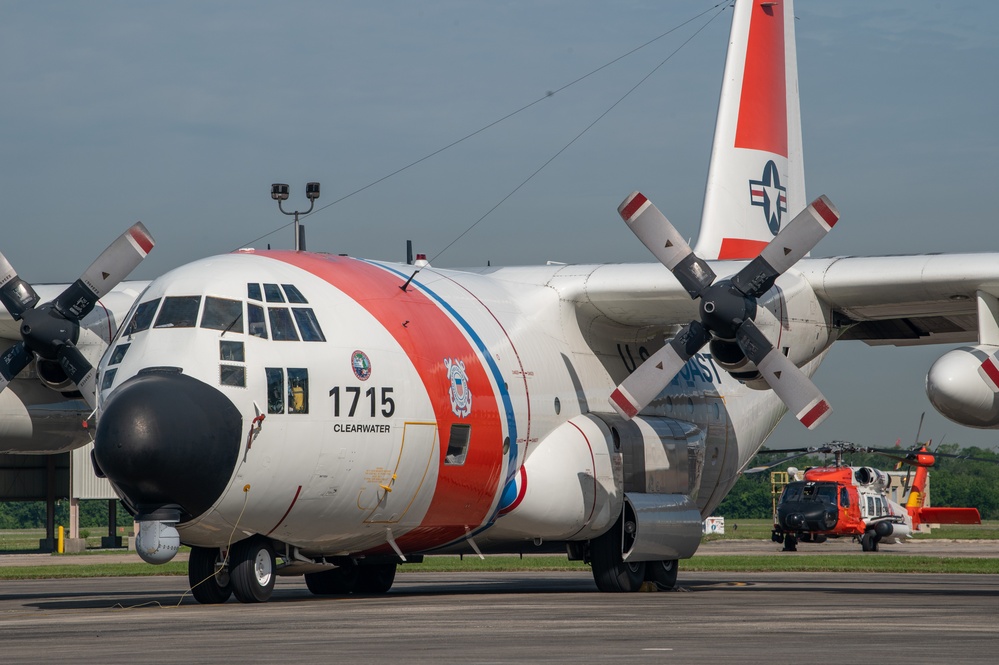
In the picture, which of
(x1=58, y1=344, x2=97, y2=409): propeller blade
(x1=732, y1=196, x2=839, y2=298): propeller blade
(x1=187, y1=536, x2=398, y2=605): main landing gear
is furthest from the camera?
(x1=732, y1=196, x2=839, y2=298): propeller blade

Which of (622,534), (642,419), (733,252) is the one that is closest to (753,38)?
(733,252)

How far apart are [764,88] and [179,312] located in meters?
13.0

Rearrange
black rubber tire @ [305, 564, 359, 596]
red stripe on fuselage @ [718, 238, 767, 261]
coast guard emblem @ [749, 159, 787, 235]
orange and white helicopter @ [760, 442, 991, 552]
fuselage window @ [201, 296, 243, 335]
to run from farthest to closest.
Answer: orange and white helicopter @ [760, 442, 991, 552] < coast guard emblem @ [749, 159, 787, 235] < red stripe on fuselage @ [718, 238, 767, 261] < black rubber tire @ [305, 564, 359, 596] < fuselage window @ [201, 296, 243, 335]

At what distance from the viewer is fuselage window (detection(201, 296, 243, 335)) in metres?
13.6

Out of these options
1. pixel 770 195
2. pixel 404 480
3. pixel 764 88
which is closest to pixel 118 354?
pixel 404 480

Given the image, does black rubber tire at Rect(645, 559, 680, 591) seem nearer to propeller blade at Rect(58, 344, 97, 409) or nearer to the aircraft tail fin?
the aircraft tail fin

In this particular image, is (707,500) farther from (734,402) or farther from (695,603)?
(695,603)

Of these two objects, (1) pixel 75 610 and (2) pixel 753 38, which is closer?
(1) pixel 75 610

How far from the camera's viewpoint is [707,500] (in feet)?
66.5

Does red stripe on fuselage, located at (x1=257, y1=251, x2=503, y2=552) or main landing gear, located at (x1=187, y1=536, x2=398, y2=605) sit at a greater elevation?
red stripe on fuselage, located at (x1=257, y1=251, x2=503, y2=552)

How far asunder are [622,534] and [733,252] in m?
6.33

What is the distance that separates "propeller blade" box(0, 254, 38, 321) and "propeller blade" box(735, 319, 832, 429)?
854 cm

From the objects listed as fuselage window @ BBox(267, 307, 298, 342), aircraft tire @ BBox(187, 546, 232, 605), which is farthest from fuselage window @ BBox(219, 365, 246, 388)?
aircraft tire @ BBox(187, 546, 232, 605)

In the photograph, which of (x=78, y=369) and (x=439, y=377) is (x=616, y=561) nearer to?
→ (x=439, y=377)
